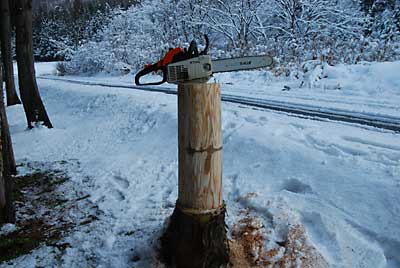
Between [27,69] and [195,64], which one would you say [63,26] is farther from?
[195,64]

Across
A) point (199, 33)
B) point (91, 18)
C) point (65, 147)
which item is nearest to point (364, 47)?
point (65, 147)

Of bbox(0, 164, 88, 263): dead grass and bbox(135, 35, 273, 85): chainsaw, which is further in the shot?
bbox(0, 164, 88, 263): dead grass

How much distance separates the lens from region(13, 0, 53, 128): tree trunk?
6391 millimetres

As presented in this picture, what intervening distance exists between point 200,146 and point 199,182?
211mm

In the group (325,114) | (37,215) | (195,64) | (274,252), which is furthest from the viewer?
(325,114)

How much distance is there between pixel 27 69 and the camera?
253 inches

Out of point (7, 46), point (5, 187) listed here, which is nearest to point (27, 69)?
point (7, 46)

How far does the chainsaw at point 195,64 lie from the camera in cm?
192

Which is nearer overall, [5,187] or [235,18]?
[5,187]

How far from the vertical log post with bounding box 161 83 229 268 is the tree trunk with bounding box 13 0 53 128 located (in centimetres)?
528

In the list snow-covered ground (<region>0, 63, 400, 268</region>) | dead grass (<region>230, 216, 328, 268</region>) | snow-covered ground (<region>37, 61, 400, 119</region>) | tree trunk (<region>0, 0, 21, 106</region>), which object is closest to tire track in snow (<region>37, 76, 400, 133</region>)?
snow-covered ground (<region>37, 61, 400, 119</region>)

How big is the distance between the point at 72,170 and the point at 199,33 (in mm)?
17678

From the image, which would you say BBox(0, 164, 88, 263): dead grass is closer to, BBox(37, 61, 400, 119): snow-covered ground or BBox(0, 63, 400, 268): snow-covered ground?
BBox(0, 63, 400, 268): snow-covered ground

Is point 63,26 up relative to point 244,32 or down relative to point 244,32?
up
